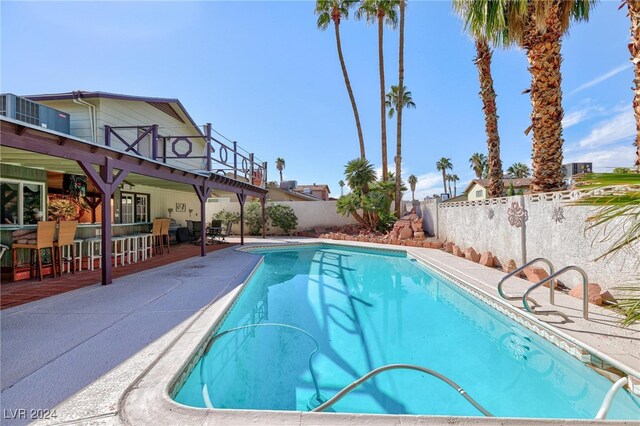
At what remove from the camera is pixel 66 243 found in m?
6.90

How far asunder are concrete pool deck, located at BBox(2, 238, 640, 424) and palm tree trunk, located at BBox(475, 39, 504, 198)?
5.37 metres

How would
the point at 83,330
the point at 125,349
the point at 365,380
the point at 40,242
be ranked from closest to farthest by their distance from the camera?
the point at 365,380 < the point at 125,349 < the point at 83,330 < the point at 40,242

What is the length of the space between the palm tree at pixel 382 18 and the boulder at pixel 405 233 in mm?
4472

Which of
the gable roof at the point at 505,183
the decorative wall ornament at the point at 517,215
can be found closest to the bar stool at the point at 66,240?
the decorative wall ornament at the point at 517,215

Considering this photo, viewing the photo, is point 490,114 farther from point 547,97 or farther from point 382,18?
point 382,18

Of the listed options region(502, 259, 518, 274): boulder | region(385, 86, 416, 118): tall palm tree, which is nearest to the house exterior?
region(502, 259, 518, 274): boulder

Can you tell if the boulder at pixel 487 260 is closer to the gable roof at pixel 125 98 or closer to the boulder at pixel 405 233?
the boulder at pixel 405 233

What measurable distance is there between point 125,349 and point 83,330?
1.06 meters

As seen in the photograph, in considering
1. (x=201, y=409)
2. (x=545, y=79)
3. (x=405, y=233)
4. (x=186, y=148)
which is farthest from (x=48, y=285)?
(x=405, y=233)

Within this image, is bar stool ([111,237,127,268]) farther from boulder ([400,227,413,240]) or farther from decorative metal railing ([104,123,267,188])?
boulder ([400,227,413,240])

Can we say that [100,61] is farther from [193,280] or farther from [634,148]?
[634,148]

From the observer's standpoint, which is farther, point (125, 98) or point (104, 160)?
point (125, 98)

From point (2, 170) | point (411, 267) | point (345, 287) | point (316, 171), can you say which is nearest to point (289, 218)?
point (411, 267)

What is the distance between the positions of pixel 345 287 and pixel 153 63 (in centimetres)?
1194
